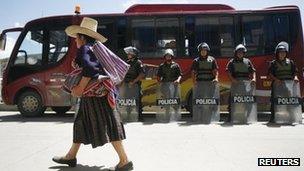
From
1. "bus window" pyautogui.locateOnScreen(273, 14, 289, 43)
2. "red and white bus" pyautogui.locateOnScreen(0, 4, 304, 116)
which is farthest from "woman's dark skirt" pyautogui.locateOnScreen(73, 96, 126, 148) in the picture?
"bus window" pyautogui.locateOnScreen(273, 14, 289, 43)

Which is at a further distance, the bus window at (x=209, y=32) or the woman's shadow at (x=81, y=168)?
the bus window at (x=209, y=32)

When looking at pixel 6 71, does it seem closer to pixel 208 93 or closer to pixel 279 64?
pixel 208 93

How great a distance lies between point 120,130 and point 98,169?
601 mm

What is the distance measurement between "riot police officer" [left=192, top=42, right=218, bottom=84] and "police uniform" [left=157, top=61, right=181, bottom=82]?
1.75ft

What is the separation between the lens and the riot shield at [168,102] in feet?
34.7

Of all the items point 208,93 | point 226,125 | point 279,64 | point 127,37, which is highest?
point 127,37

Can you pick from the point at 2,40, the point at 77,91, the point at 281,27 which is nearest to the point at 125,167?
the point at 77,91

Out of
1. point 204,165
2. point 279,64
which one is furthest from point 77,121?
point 279,64

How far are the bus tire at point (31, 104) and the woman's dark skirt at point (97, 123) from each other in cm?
750

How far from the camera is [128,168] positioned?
5004 millimetres

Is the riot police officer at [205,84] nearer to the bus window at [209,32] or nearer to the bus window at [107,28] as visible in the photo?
the bus window at [209,32]

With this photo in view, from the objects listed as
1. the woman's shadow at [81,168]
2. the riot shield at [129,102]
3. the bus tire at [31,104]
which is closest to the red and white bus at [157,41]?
the bus tire at [31,104]

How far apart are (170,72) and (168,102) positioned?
755mm

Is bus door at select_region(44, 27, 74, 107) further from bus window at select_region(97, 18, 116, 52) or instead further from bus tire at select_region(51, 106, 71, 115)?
bus tire at select_region(51, 106, 71, 115)
